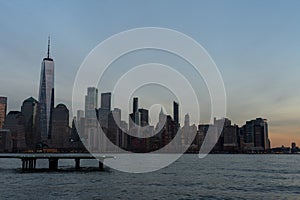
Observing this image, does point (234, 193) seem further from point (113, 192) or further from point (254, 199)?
point (113, 192)

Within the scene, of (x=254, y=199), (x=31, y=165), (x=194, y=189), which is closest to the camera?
(x=254, y=199)

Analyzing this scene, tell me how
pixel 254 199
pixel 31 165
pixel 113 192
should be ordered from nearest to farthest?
pixel 254 199 → pixel 113 192 → pixel 31 165

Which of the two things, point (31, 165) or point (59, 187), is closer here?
point (59, 187)

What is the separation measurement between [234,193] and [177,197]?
11.9m

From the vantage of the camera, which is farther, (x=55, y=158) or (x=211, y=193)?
(x=55, y=158)

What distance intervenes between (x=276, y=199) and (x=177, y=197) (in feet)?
51.0

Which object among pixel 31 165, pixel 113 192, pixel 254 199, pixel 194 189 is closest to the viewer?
pixel 254 199

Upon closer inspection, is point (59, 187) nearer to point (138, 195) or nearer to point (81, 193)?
point (81, 193)

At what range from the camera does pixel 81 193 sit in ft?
202

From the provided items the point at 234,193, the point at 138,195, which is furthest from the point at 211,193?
the point at 138,195

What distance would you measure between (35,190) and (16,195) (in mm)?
6410

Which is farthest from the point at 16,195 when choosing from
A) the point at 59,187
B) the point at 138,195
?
the point at 138,195

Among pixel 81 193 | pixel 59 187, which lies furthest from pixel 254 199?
pixel 59 187

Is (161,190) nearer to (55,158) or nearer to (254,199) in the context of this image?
(254,199)
